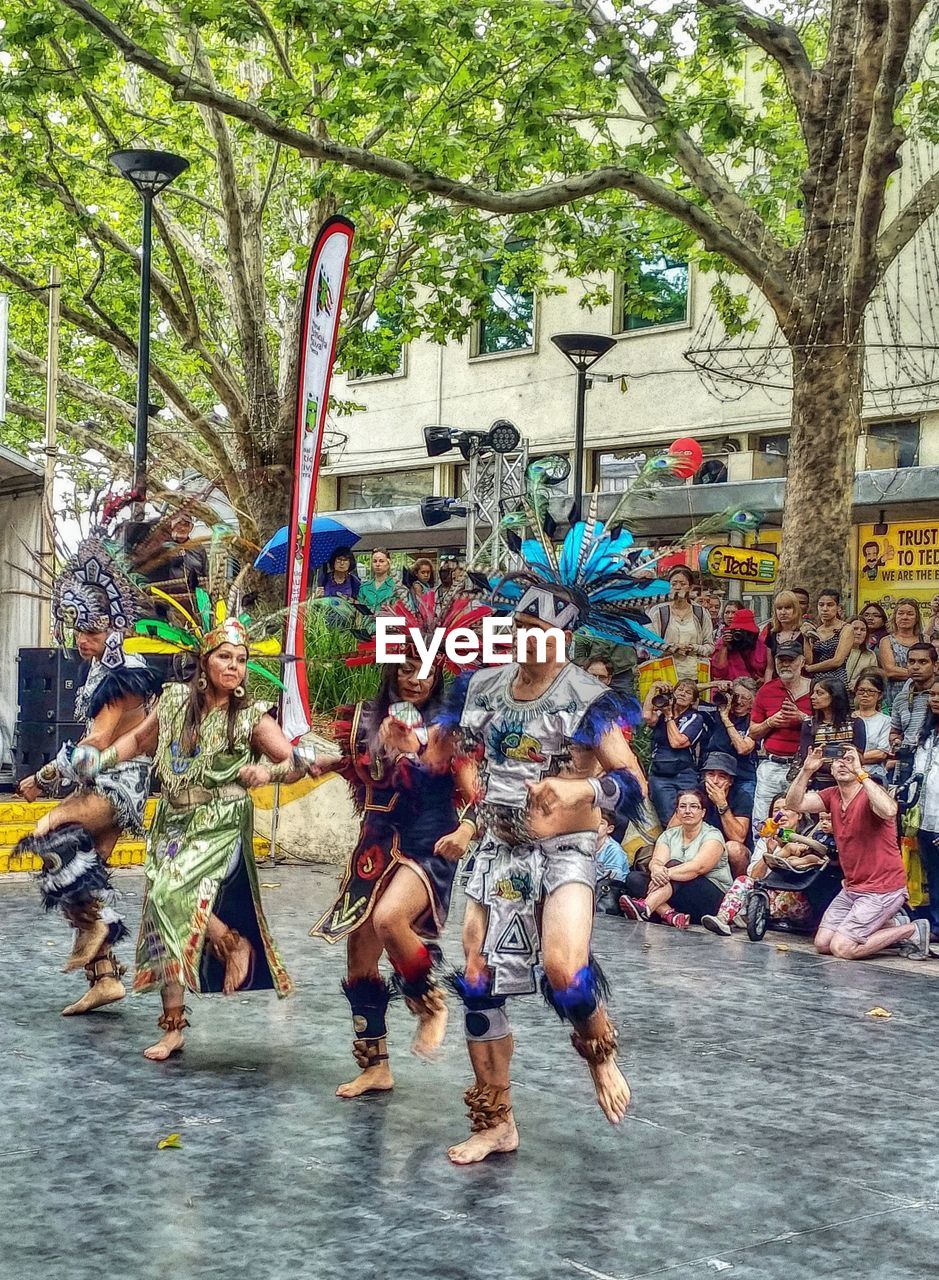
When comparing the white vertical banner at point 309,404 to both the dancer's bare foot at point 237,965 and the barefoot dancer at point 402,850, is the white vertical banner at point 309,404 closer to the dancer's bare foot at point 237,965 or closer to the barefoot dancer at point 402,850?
the dancer's bare foot at point 237,965

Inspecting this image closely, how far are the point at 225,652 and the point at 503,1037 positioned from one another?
2.10 metres

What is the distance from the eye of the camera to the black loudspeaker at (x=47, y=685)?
41.4ft

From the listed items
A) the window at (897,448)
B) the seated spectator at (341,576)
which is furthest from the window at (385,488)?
the seated spectator at (341,576)

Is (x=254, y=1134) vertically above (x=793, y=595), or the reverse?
(x=793, y=595)

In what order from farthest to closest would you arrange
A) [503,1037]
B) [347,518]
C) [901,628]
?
[347,518], [901,628], [503,1037]

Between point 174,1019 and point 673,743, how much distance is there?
5342 millimetres

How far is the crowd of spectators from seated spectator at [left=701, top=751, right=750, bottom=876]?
0.03 ft

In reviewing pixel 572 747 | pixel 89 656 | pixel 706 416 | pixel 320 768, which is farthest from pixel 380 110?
pixel 706 416

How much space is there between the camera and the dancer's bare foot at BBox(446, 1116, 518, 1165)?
203 inches

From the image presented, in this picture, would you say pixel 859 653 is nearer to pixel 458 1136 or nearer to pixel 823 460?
pixel 823 460

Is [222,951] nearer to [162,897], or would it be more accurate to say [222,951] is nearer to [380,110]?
[162,897]

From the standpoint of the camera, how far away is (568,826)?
209 inches

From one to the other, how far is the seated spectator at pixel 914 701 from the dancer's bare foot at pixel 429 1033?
4.64 metres

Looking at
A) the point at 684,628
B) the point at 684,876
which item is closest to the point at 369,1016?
the point at 684,876
